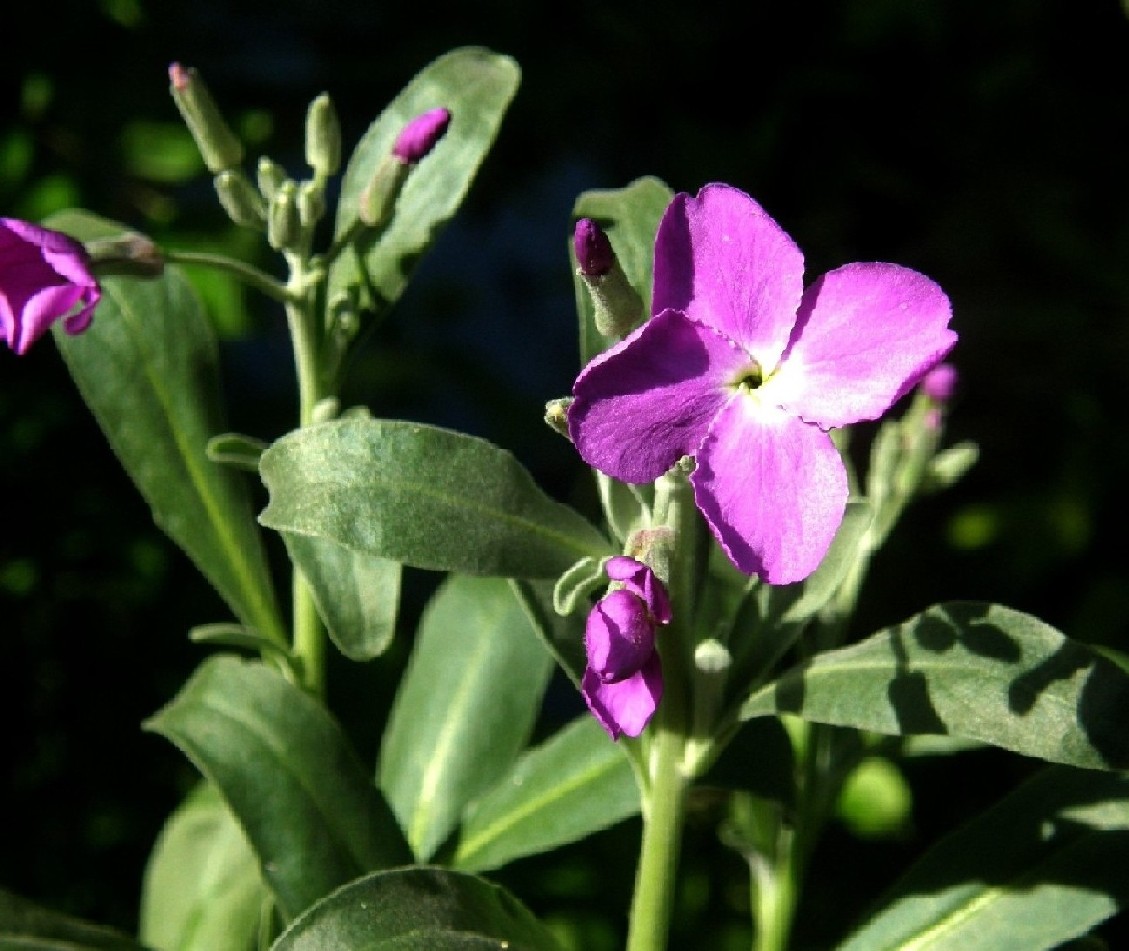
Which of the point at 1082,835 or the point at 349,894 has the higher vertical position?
the point at 349,894

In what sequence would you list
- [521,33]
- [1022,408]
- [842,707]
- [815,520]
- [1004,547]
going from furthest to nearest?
[1022,408] < [521,33] < [1004,547] < [842,707] < [815,520]

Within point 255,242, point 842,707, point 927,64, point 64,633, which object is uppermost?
point 842,707

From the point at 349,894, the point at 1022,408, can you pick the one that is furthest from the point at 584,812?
the point at 1022,408

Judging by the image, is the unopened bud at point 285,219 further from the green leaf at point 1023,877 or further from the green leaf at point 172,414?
the green leaf at point 1023,877

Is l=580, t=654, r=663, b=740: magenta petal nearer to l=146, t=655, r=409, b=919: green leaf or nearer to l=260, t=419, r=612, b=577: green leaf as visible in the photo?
l=260, t=419, r=612, b=577: green leaf

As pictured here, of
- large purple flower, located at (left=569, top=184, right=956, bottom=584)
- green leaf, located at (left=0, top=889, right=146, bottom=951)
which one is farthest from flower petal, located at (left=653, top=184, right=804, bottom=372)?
green leaf, located at (left=0, top=889, right=146, bottom=951)

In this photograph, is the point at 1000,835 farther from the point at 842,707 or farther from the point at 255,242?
the point at 255,242

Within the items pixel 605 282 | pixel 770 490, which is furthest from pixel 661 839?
pixel 605 282
